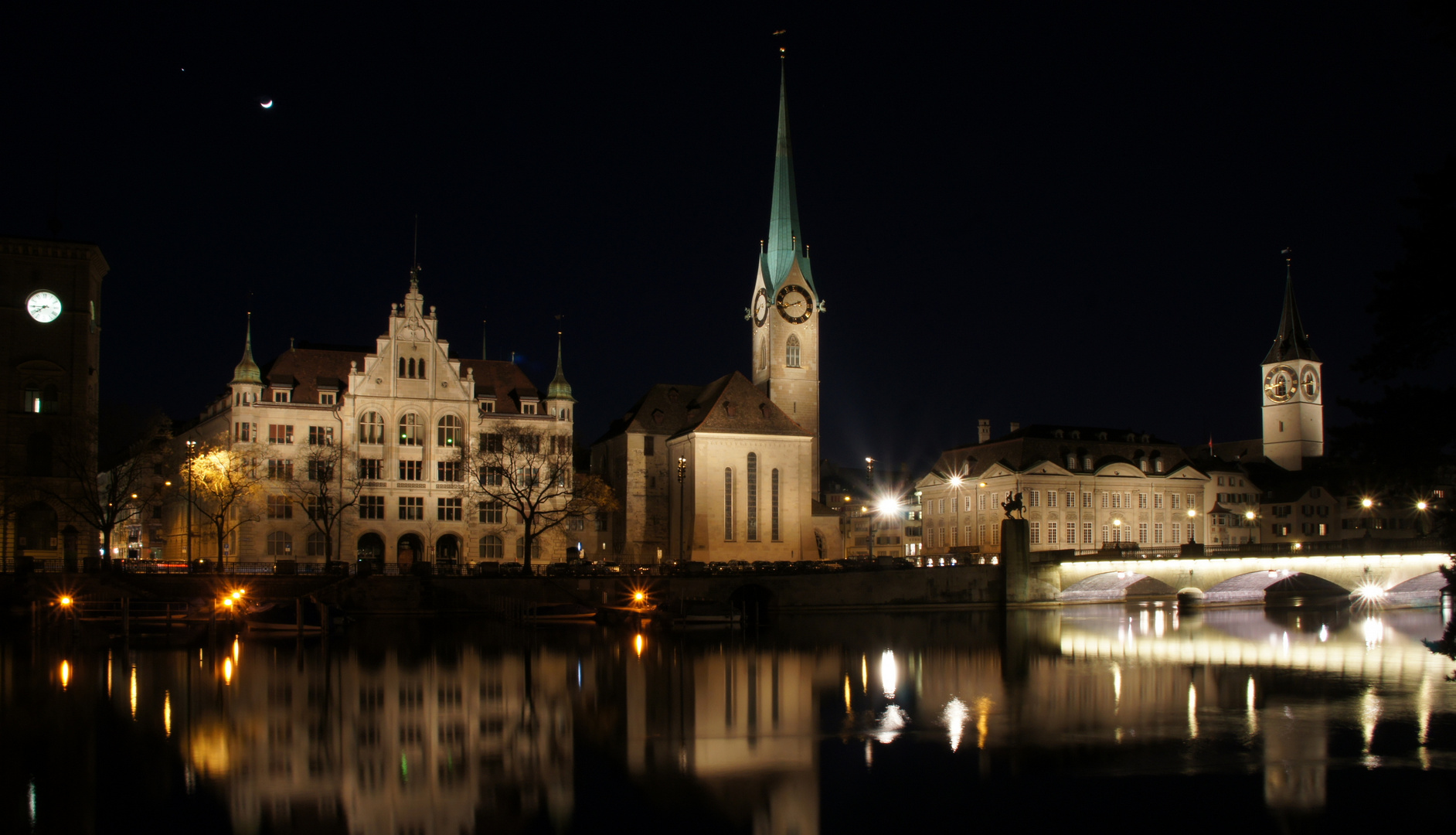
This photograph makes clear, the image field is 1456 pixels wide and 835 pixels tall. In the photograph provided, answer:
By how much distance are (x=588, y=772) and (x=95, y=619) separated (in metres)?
43.6

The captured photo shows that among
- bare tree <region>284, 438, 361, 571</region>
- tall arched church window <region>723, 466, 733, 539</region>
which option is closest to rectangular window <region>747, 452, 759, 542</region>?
tall arched church window <region>723, 466, 733, 539</region>

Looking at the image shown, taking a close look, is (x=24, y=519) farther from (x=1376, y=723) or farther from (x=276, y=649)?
(x=1376, y=723)

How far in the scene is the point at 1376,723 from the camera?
34.8m

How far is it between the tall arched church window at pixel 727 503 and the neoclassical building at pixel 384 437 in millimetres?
10926

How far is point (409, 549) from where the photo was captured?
83.3 m

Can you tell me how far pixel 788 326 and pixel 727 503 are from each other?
1834cm

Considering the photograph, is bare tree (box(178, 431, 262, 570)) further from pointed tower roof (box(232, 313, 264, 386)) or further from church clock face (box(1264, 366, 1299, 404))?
church clock face (box(1264, 366, 1299, 404))

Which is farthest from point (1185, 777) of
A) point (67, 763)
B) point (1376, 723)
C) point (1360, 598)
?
point (1360, 598)

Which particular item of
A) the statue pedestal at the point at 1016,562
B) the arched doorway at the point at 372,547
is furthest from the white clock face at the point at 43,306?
the statue pedestal at the point at 1016,562

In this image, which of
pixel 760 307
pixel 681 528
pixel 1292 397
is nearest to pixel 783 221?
pixel 760 307

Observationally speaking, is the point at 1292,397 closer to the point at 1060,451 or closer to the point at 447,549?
the point at 1060,451

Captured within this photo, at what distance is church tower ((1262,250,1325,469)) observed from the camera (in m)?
145

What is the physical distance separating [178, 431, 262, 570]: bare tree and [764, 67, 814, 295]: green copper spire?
42271 millimetres

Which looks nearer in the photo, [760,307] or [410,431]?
[410,431]
